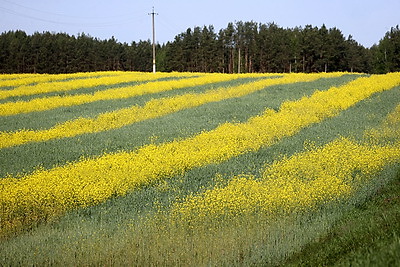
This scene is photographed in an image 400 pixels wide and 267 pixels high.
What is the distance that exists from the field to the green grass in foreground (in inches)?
1.3

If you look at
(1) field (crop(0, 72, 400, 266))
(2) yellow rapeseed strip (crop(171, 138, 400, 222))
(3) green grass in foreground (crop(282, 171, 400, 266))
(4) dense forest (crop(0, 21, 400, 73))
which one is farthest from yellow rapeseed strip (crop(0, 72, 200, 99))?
(4) dense forest (crop(0, 21, 400, 73))

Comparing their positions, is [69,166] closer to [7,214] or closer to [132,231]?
[7,214]

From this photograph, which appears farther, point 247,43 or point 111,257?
point 247,43

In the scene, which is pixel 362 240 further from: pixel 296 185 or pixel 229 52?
pixel 229 52

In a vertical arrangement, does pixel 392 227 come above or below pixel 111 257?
above

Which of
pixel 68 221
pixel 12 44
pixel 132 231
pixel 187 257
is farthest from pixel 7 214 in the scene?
pixel 12 44

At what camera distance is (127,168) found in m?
13.3

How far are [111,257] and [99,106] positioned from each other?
20.6 m

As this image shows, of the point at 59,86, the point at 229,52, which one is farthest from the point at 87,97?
the point at 229,52

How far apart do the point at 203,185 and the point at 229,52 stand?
79.3m

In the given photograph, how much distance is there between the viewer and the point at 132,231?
870cm

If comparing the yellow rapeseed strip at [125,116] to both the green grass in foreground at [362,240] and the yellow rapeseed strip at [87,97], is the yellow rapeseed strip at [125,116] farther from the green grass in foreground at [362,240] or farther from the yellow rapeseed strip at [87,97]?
the green grass in foreground at [362,240]

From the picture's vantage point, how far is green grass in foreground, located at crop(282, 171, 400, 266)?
15.2 feet

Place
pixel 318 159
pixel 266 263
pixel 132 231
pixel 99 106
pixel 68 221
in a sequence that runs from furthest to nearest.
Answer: pixel 99 106 → pixel 318 159 → pixel 68 221 → pixel 132 231 → pixel 266 263
